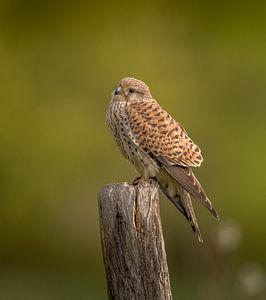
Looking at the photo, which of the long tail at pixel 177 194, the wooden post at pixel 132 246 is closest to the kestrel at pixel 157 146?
the long tail at pixel 177 194

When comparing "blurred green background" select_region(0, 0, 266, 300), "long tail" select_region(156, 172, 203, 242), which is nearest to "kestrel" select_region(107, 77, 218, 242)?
"long tail" select_region(156, 172, 203, 242)

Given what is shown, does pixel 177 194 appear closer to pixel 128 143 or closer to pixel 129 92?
pixel 128 143

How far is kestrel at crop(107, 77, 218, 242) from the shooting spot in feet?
25.3

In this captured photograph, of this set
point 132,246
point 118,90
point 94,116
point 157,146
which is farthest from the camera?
point 94,116

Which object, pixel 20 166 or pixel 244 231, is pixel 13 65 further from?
pixel 244 231

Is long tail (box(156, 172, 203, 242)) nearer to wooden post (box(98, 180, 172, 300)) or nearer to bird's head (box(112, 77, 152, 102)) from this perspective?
bird's head (box(112, 77, 152, 102))

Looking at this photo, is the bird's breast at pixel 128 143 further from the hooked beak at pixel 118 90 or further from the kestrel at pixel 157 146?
the hooked beak at pixel 118 90

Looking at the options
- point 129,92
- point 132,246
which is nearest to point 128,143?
point 129,92

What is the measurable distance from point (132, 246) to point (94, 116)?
10.2 m

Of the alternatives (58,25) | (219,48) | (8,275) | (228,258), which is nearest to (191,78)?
(219,48)

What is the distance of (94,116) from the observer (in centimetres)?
1590

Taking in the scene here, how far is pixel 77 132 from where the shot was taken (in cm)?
1593

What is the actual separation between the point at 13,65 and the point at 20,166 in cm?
143

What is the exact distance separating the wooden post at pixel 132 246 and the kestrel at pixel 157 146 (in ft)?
5.71
